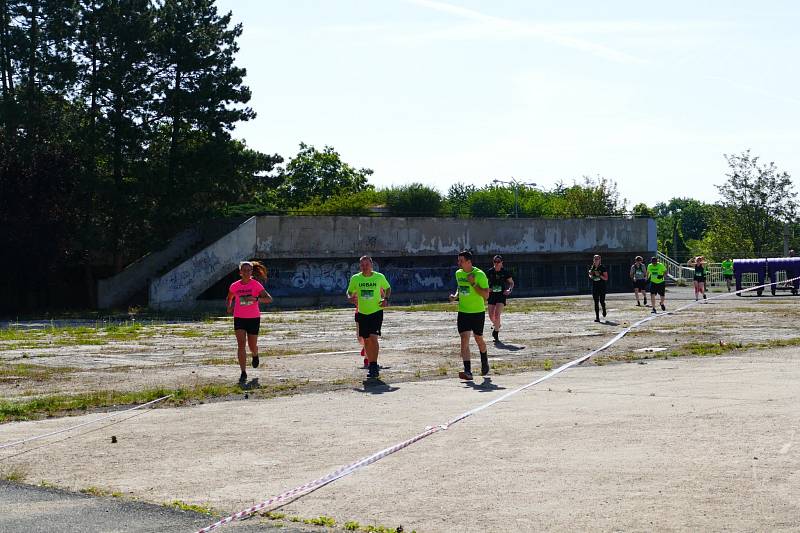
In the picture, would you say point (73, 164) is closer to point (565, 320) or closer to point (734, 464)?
point (565, 320)

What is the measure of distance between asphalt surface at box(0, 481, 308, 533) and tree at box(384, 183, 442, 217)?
50.2m

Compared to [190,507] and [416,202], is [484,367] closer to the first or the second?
[190,507]

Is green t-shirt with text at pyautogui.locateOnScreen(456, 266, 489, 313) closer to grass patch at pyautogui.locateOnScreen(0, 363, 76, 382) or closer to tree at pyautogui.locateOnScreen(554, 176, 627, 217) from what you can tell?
grass patch at pyautogui.locateOnScreen(0, 363, 76, 382)

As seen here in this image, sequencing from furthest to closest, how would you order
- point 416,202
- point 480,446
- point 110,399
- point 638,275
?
point 416,202 < point 638,275 < point 110,399 < point 480,446

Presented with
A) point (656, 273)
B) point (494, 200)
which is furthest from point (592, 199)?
point (656, 273)

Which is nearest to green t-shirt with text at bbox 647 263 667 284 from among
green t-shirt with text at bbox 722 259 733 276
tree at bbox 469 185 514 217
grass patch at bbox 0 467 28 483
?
green t-shirt with text at bbox 722 259 733 276

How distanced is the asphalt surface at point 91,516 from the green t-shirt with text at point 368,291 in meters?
8.66

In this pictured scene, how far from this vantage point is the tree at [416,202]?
197ft

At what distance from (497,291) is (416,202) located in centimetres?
3922

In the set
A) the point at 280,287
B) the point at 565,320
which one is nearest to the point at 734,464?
the point at 565,320

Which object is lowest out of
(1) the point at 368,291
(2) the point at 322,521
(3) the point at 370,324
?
(2) the point at 322,521

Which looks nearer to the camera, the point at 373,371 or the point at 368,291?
the point at 373,371

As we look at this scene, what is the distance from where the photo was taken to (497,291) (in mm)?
22641

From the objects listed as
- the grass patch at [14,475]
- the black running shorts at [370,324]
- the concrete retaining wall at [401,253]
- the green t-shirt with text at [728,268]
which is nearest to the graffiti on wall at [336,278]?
the concrete retaining wall at [401,253]
